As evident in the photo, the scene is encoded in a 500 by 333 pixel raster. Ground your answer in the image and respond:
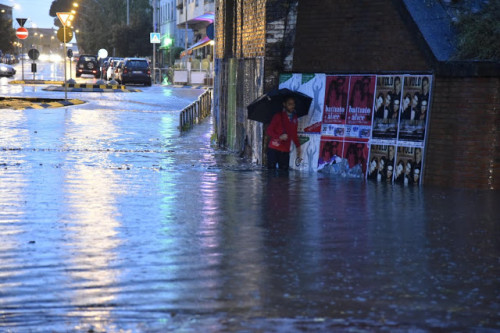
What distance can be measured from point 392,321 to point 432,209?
5248 millimetres

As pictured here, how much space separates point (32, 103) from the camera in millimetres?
32250

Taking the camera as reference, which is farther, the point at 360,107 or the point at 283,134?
the point at 283,134

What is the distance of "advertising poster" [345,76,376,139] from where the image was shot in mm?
14336

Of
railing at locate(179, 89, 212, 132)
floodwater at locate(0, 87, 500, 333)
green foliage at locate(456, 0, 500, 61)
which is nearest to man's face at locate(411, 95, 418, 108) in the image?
green foliage at locate(456, 0, 500, 61)

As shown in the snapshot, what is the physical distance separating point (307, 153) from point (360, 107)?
4.65 ft

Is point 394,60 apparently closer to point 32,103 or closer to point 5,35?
point 32,103

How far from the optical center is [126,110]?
31.4m

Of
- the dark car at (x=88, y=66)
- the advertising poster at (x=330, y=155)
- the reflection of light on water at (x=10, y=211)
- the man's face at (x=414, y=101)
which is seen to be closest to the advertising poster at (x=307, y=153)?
the advertising poster at (x=330, y=155)

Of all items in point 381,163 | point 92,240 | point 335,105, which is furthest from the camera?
point 335,105

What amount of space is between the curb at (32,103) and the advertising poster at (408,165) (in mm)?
18656

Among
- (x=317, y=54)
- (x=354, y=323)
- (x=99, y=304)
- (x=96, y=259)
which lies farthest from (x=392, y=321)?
(x=317, y=54)

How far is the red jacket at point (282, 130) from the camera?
49.2 ft

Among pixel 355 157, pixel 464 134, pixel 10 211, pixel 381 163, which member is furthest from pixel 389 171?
pixel 10 211

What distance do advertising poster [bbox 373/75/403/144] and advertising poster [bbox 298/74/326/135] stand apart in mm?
1165
